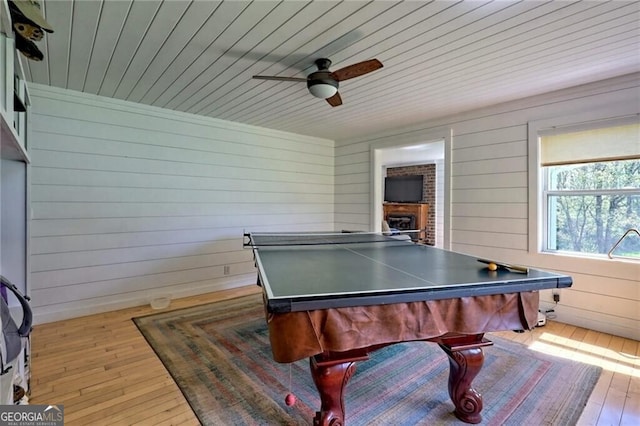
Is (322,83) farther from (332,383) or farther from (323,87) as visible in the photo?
(332,383)

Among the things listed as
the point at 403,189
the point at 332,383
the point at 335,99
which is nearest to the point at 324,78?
the point at 335,99

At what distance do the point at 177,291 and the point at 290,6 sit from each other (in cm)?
351

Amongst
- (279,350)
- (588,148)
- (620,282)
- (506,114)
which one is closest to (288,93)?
(506,114)

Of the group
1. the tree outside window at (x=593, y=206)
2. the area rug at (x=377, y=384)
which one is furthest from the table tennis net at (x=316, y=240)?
the tree outside window at (x=593, y=206)

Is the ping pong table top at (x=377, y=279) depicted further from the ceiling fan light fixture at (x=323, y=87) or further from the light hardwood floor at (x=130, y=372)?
the ceiling fan light fixture at (x=323, y=87)

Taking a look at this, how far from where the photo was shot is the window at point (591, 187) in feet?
9.23

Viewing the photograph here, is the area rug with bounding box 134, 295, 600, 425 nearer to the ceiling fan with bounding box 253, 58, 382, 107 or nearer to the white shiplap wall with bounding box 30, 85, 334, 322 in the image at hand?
the white shiplap wall with bounding box 30, 85, 334, 322

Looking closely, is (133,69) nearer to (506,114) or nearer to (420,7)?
(420,7)

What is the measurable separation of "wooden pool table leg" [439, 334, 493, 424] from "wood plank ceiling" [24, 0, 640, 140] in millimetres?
1948

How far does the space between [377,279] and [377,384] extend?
1044mm

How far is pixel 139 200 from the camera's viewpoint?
3.67 meters

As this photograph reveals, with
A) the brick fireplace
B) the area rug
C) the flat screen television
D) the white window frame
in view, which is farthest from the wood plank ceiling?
the flat screen television

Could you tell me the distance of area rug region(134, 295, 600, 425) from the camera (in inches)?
69.9

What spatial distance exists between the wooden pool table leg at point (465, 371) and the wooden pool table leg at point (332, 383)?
568mm
